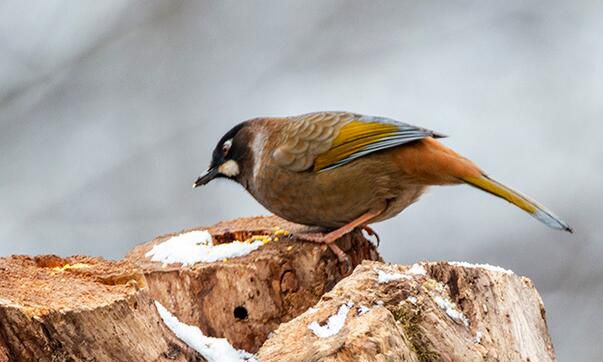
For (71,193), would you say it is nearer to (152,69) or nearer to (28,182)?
(28,182)

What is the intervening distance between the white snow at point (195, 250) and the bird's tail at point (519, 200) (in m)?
0.88

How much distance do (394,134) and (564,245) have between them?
1.75 m

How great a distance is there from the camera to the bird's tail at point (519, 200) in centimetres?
473

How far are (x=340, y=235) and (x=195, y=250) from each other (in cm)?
58

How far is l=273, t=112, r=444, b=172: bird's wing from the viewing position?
5332 millimetres

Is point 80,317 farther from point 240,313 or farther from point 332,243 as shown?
point 332,243

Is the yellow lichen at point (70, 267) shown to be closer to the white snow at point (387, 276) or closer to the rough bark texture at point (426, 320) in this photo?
the rough bark texture at point (426, 320)

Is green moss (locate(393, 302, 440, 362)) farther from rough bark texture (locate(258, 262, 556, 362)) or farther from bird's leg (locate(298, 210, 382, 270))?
bird's leg (locate(298, 210, 382, 270))

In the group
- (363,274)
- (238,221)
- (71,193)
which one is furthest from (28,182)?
(363,274)

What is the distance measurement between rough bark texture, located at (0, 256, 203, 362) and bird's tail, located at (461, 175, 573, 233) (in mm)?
1467

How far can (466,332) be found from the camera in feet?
13.0

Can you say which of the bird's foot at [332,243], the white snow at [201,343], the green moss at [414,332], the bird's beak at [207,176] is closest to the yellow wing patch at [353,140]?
the bird's foot at [332,243]

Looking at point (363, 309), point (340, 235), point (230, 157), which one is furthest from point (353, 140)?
point (363, 309)

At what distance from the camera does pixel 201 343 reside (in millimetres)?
4160
